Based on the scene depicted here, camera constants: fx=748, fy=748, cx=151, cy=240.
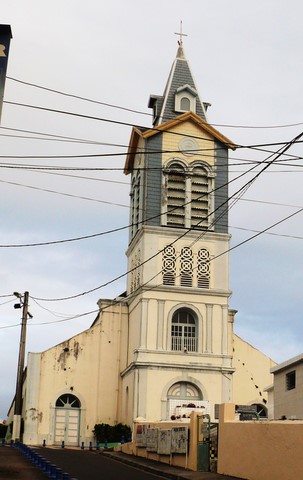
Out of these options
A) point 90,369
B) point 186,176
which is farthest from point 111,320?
point 186,176

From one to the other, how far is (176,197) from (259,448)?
86.9 ft

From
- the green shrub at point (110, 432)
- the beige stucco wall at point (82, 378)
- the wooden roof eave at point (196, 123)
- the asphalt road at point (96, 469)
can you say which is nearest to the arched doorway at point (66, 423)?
the beige stucco wall at point (82, 378)

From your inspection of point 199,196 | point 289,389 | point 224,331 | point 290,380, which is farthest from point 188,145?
point 289,389

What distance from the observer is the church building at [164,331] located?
140 ft

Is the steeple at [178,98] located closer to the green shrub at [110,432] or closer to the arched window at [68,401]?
the arched window at [68,401]

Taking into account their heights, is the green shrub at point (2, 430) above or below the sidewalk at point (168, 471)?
above

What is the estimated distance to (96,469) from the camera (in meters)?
25.6

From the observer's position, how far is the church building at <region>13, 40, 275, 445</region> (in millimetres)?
42688

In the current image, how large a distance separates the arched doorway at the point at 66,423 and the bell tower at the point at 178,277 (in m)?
3.56

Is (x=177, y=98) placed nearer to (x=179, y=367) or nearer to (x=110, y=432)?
(x=179, y=367)

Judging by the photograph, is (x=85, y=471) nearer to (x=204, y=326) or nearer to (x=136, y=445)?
(x=136, y=445)

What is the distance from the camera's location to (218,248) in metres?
45.0

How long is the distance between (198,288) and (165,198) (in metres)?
5.72

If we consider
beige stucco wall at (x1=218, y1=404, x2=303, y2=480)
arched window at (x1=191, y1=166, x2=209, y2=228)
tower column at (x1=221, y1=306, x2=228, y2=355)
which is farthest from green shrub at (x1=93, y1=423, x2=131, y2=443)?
beige stucco wall at (x1=218, y1=404, x2=303, y2=480)
